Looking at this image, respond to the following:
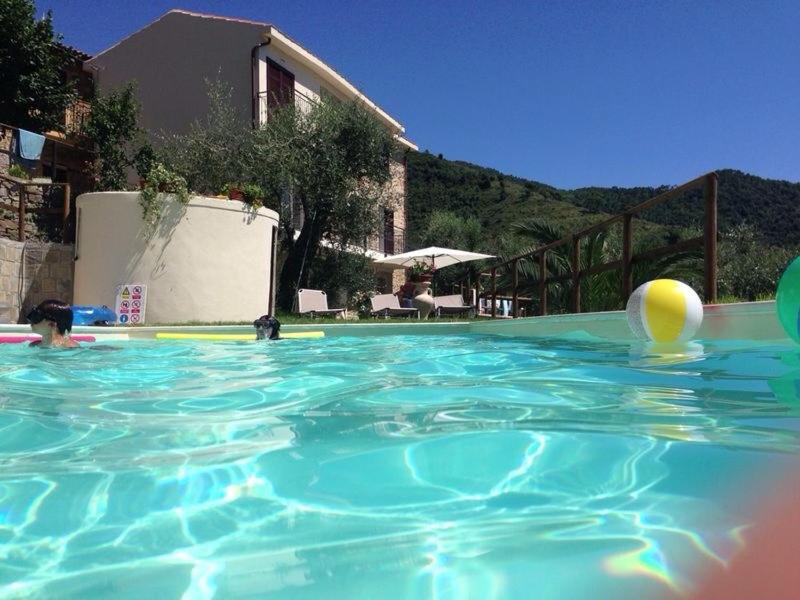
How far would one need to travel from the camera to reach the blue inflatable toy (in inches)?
311

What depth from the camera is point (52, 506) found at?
1.40m

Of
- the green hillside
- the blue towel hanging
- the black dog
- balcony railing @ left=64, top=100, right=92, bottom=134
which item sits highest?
the green hillside

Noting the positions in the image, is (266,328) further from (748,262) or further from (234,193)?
(748,262)

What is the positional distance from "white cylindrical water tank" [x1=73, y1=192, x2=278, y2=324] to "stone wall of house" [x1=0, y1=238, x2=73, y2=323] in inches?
19.9

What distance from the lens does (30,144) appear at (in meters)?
12.6

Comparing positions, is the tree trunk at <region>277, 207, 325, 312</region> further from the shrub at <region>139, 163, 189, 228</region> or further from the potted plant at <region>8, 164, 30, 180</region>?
the potted plant at <region>8, 164, 30, 180</region>

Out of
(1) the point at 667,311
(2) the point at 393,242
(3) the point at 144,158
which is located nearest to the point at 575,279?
(1) the point at 667,311

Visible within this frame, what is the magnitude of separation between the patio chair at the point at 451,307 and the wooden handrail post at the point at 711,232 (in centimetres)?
878

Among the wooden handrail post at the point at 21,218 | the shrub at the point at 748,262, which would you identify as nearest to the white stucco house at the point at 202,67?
the wooden handrail post at the point at 21,218

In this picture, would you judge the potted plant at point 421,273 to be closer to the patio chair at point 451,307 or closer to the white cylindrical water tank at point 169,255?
the patio chair at point 451,307

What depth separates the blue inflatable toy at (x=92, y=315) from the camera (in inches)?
311

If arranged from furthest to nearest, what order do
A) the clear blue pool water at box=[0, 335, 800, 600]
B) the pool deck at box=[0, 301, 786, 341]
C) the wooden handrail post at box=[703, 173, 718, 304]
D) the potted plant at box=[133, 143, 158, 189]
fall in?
the potted plant at box=[133, 143, 158, 189]
the wooden handrail post at box=[703, 173, 718, 304]
the pool deck at box=[0, 301, 786, 341]
the clear blue pool water at box=[0, 335, 800, 600]

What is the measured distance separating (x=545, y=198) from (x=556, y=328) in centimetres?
4305

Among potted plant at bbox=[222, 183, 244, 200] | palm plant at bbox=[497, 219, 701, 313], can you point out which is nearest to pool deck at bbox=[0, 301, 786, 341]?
palm plant at bbox=[497, 219, 701, 313]
